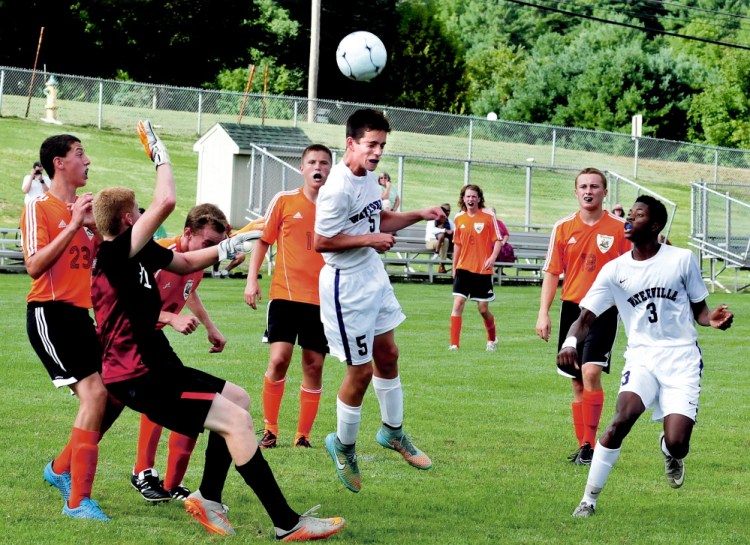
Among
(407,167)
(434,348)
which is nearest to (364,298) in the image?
(434,348)

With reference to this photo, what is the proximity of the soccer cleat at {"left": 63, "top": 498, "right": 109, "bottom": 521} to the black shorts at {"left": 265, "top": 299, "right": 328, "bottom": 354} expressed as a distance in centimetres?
253

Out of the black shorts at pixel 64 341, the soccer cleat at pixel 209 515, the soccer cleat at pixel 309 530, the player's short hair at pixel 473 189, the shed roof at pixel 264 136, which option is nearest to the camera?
the soccer cleat at pixel 309 530

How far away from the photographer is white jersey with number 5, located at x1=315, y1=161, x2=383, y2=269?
646 centimetres

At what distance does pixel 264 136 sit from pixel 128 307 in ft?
73.5

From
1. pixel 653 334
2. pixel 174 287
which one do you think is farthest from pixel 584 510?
pixel 174 287

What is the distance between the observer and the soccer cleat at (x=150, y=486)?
6191mm

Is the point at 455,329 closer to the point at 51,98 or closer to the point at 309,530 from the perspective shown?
A: the point at 309,530

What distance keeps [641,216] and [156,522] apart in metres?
3.18

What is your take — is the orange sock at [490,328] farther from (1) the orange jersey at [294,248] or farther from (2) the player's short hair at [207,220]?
(2) the player's short hair at [207,220]

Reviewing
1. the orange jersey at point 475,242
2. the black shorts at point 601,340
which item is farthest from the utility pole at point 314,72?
the black shorts at point 601,340

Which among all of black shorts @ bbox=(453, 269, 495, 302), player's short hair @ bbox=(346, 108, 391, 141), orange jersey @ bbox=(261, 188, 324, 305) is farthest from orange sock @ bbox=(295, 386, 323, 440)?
black shorts @ bbox=(453, 269, 495, 302)

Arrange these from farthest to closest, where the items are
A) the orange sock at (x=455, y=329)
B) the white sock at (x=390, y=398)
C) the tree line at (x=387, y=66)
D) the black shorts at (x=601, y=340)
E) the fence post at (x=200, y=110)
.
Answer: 1. the tree line at (x=387, y=66)
2. the fence post at (x=200, y=110)
3. the orange sock at (x=455, y=329)
4. the black shorts at (x=601, y=340)
5. the white sock at (x=390, y=398)

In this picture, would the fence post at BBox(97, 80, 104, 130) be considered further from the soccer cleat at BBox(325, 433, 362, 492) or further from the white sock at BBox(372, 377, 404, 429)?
the soccer cleat at BBox(325, 433, 362, 492)

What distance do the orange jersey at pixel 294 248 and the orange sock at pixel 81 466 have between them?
97.7 inches
